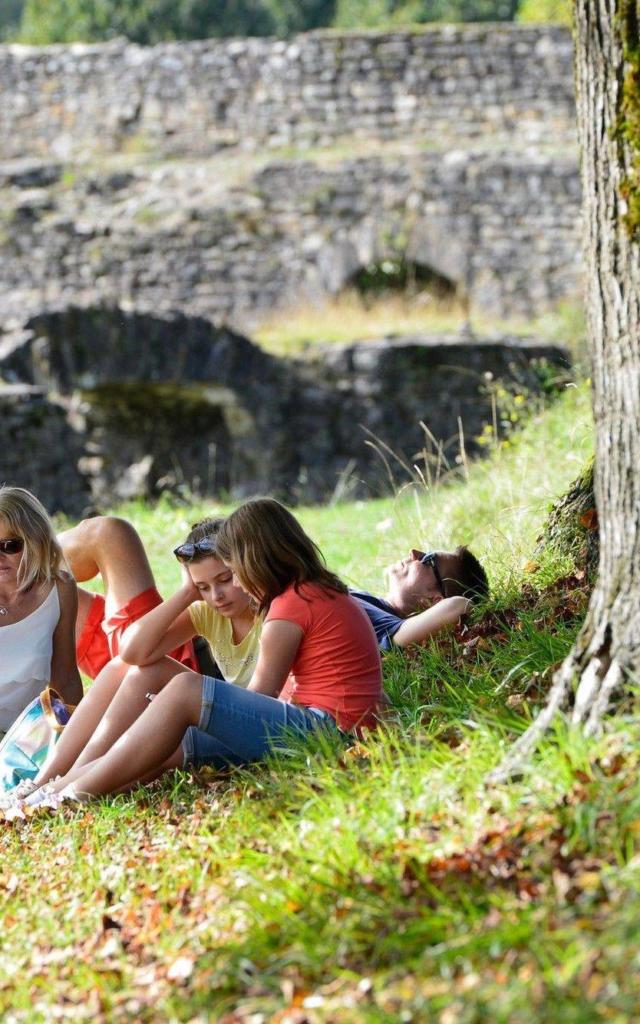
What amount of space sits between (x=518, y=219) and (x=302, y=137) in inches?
133

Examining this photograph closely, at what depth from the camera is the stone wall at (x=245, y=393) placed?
45.1 ft

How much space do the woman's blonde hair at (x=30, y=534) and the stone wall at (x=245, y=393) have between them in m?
8.27

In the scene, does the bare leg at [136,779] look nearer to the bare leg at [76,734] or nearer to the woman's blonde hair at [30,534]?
the bare leg at [76,734]

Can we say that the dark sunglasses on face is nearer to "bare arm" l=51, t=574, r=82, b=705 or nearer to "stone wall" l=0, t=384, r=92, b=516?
"bare arm" l=51, t=574, r=82, b=705

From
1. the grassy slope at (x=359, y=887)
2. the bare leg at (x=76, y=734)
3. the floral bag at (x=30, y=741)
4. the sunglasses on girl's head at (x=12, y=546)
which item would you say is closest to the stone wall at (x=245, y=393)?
the sunglasses on girl's head at (x=12, y=546)

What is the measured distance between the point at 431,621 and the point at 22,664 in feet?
5.03

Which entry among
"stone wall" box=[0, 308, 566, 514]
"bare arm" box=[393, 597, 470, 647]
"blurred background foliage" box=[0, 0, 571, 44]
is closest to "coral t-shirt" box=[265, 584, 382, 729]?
"bare arm" box=[393, 597, 470, 647]

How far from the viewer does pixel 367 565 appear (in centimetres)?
740

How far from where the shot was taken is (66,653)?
203 inches

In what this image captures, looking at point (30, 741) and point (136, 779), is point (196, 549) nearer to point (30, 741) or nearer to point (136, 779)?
point (136, 779)

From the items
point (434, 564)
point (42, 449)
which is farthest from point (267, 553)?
point (42, 449)

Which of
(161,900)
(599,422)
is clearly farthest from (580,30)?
(161,900)

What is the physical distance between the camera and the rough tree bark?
3.19 metres

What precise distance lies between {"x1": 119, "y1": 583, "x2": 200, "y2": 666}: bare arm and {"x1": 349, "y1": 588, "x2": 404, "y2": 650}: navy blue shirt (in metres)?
0.83
